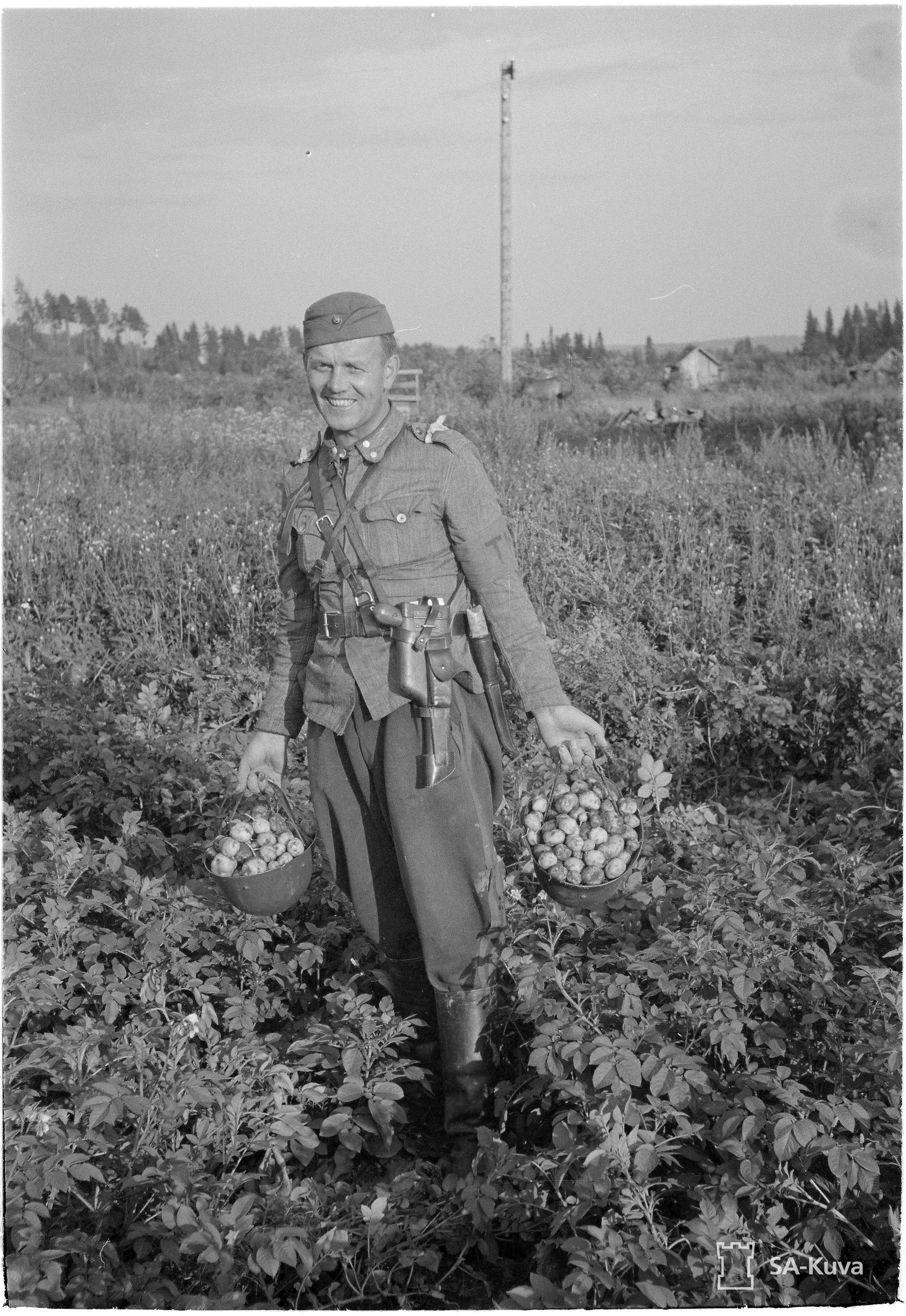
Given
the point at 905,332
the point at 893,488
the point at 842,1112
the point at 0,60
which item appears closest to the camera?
the point at 905,332

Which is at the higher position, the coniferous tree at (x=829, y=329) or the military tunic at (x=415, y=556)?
the coniferous tree at (x=829, y=329)

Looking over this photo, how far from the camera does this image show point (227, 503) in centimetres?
721

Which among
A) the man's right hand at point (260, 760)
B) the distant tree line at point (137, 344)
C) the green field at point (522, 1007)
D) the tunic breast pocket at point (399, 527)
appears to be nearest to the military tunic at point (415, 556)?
the tunic breast pocket at point (399, 527)

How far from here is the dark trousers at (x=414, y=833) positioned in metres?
2.65

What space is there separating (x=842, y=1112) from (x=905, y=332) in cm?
141

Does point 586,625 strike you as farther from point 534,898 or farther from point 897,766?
point 534,898

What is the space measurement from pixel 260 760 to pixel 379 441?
850 millimetres

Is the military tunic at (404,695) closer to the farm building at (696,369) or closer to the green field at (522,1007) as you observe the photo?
the green field at (522,1007)

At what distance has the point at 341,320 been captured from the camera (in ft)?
8.02

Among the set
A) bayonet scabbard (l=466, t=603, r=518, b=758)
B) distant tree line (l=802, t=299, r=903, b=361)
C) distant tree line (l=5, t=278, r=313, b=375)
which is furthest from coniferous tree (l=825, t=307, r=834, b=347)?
bayonet scabbard (l=466, t=603, r=518, b=758)

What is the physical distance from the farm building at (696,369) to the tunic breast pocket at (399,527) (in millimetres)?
13094

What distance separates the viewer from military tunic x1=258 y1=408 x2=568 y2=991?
2.61 metres

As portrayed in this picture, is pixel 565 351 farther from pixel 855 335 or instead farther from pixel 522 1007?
pixel 522 1007

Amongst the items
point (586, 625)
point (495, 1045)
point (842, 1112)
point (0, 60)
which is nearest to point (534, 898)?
point (495, 1045)
